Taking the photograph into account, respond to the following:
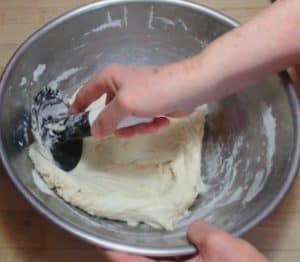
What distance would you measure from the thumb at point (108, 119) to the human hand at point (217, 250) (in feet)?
0.57

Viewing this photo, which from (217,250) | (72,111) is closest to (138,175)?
(72,111)

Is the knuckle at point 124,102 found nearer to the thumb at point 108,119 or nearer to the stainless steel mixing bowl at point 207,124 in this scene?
the thumb at point 108,119

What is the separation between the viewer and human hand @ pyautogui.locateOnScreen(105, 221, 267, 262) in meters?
0.65

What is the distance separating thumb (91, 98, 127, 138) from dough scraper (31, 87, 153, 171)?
0.20 ft

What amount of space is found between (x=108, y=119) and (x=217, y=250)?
229 mm

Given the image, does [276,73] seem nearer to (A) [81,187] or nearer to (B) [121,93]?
(B) [121,93]

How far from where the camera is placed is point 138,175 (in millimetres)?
889

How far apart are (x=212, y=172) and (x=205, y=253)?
0.25 m

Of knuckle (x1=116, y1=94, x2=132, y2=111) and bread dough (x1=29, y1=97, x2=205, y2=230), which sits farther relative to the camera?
bread dough (x1=29, y1=97, x2=205, y2=230)

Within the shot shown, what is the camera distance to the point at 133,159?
0.90 metres

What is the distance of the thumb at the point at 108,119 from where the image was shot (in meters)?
0.69

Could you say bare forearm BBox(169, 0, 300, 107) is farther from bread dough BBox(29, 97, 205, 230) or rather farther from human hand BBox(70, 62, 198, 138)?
bread dough BBox(29, 97, 205, 230)

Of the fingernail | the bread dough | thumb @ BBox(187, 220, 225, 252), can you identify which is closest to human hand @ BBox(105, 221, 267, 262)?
thumb @ BBox(187, 220, 225, 252)

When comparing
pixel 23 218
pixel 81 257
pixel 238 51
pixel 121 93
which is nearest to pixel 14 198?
pixel 23 218
